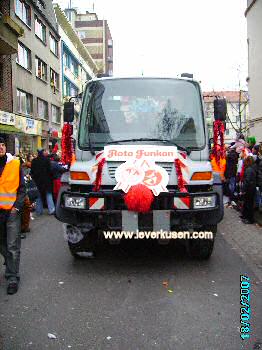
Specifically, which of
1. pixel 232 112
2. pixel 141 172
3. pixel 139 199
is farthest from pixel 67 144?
pixel 232 112

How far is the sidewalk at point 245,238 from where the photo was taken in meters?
6.35

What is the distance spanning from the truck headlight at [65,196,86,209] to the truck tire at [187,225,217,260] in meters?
1.77

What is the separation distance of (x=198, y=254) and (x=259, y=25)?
2029 centimetres

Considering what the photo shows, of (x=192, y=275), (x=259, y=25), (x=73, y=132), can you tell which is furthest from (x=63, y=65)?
(x=192, y=275)

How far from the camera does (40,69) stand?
31031 mm

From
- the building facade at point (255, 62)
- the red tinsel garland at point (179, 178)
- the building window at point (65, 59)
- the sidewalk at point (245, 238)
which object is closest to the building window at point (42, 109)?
the building window at point (65, 59)

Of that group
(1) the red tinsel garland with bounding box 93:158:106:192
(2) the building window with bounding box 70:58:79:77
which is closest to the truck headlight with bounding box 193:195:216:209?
(1) the red tinsel garland with bounding box 93:158:106:192

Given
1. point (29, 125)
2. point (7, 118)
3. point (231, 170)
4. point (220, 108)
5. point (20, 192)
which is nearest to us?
point (20, 192)

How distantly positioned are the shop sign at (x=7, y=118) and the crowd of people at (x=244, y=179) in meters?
12.9

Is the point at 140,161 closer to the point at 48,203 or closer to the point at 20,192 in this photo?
the point at 20,192

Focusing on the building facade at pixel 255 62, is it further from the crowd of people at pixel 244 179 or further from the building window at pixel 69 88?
the building window at pixel 69 88

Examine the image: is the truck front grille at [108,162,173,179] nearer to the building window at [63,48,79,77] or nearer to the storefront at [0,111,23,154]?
the storefront at [0,111,23,154]

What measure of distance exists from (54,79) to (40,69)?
514cm
